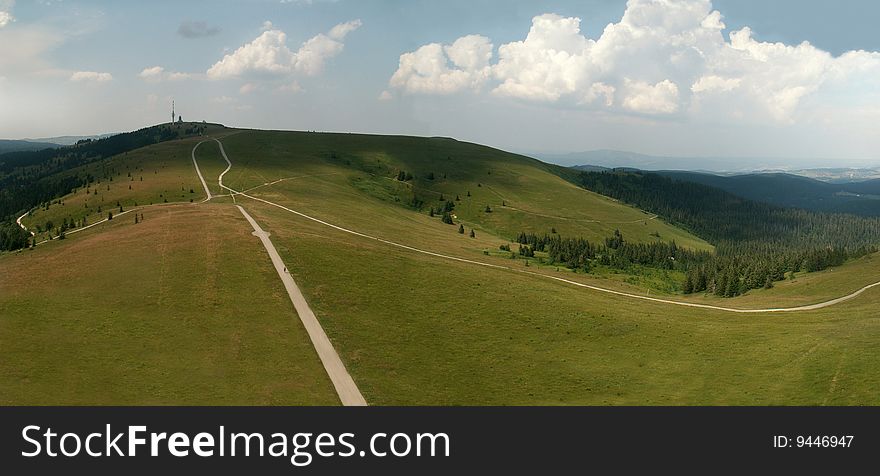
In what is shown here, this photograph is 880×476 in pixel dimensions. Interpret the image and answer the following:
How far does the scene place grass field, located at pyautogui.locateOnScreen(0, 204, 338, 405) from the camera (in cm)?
4128

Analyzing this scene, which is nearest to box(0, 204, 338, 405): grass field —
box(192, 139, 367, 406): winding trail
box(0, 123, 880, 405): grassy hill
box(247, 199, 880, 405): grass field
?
box(0, 123, 880, 405): grassy hill

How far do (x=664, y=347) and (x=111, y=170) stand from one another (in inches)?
8261

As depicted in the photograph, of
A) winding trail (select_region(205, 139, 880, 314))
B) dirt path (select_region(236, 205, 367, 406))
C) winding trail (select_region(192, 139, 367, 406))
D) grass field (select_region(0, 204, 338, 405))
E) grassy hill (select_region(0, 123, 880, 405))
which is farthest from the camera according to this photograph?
winding trail (select_region(205, 139, 880, 314))

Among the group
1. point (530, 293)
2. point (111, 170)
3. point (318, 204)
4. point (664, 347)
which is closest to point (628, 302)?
point (530, 293)

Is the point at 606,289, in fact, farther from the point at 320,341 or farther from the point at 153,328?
the point at 153,328

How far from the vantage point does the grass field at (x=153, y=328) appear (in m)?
41.3

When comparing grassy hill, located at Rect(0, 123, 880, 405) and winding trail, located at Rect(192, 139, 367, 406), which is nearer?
winding trail, located at Rect(192, 139, 367, 406)

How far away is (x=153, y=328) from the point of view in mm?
52188

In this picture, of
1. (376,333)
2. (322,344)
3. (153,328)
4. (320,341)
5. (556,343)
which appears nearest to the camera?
(322,344)

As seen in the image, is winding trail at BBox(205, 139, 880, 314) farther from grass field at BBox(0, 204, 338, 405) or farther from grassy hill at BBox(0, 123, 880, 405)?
grass field at BBox(0, 204, 338, 405)

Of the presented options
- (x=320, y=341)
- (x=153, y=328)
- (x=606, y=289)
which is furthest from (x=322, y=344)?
(x=606, y=289)

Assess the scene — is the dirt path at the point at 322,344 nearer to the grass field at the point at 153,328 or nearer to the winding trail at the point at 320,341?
the winding trail at the point at 320,341

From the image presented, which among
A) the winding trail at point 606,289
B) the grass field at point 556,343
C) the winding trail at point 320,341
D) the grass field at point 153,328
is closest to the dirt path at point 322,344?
the winding trail at point 320,341
